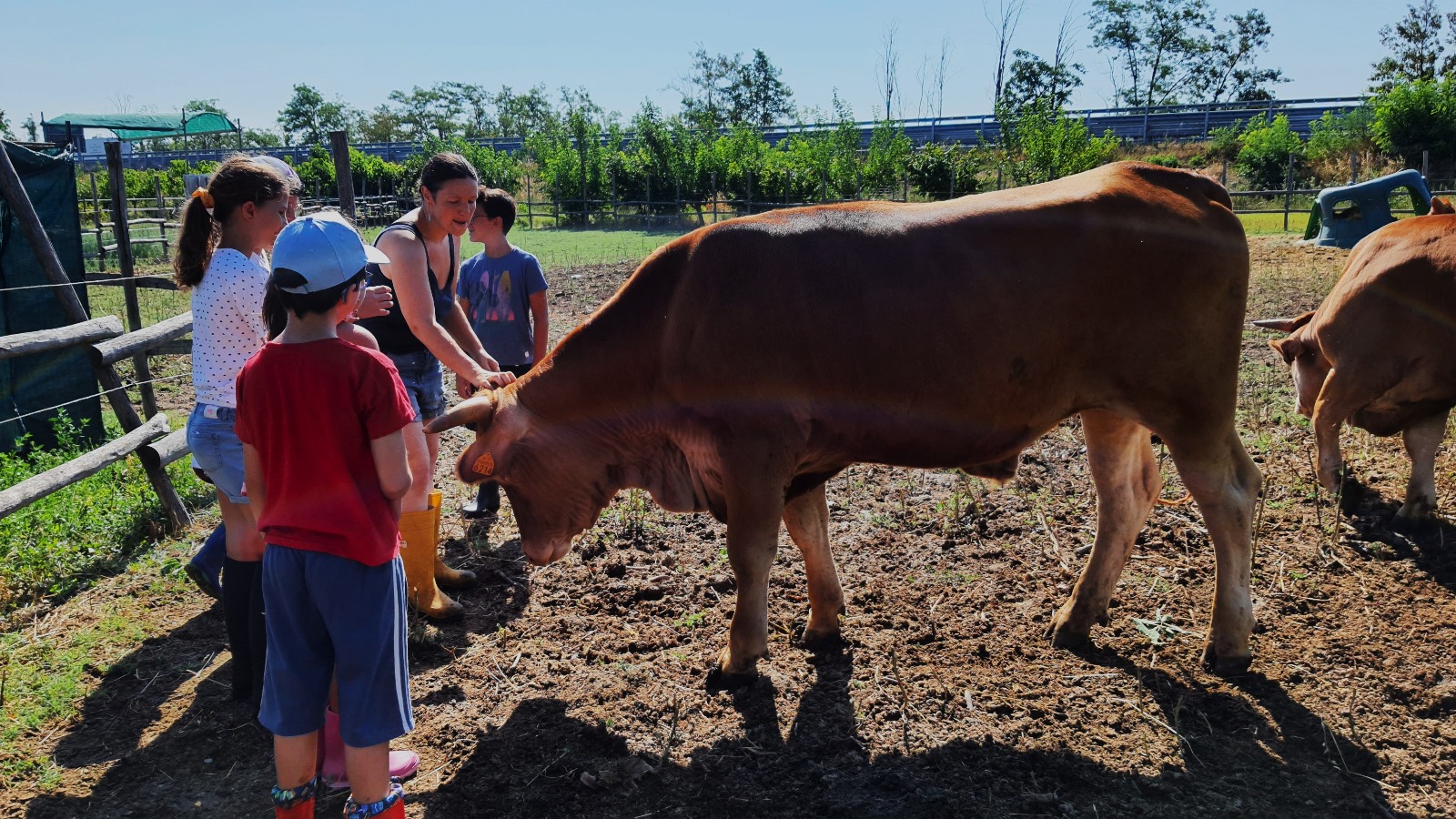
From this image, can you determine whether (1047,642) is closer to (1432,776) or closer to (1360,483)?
(1432,776)

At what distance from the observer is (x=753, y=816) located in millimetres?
3299

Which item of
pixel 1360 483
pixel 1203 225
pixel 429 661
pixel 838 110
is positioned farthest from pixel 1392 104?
pixel 429 661

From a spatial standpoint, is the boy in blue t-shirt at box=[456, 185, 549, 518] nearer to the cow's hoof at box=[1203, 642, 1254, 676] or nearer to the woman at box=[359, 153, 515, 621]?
the woman at box=[359, 153, 515, 621]

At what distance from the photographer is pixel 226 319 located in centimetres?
376

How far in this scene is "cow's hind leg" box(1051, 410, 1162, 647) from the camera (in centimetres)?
435

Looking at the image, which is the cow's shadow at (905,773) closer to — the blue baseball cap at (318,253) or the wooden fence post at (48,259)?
the blue baseball cap at (318,253)

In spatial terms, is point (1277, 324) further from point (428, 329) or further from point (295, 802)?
point (295, 802)

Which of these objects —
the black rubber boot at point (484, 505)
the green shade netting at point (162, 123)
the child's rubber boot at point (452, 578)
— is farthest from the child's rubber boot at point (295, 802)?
the green shade netting at point (162, 123)

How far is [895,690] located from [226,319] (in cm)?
310

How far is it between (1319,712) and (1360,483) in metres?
2.85

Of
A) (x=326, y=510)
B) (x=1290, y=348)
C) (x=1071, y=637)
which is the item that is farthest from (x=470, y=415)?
(x=1290, y=348)

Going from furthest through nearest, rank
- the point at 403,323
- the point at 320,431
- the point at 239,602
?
the point at 403,323, the point at 239,602, the point at 320,431

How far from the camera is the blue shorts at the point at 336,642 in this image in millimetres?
2818

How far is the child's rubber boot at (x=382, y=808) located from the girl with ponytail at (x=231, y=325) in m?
1.19
